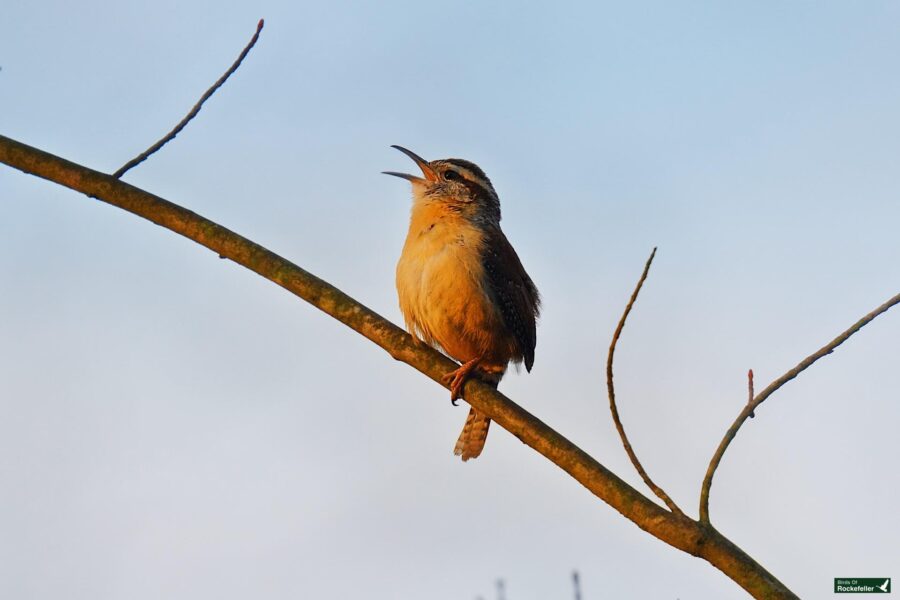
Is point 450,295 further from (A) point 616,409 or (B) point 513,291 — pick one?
(A) point 616,409

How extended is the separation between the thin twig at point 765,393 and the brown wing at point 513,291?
251 cm

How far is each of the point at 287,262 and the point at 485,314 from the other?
1.78 metres

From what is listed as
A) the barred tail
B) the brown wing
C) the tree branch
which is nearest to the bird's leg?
the tree branch

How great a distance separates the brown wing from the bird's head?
230 millimetres

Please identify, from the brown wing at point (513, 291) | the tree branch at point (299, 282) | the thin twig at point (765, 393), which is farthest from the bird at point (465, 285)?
the thin twig at point (765, 393)

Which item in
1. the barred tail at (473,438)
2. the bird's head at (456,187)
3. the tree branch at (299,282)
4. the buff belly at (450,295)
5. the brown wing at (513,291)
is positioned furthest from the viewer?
the barred tail at (473,438)

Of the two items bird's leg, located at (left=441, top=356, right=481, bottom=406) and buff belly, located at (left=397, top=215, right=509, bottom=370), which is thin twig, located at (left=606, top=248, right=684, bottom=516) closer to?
bird's leg, located at (left=441, top=356, right=481, bottom=406)

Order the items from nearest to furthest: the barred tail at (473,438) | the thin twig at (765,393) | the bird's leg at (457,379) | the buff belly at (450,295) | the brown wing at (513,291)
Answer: the thin twig at (765,393) → the bird's leg at (457,379) → the buff belly at (450,295) → the brown wing at (513,291) → the barred tail at (473,438)

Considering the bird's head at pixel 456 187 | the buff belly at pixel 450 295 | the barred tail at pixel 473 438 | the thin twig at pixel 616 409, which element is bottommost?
the thin twig at pixel 616 409

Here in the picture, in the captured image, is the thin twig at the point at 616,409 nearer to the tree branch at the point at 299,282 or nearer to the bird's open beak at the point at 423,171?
the tree branch at the point at 299,282

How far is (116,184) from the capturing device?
4625mm

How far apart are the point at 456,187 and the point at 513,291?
948 mm

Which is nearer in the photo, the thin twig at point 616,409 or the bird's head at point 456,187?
the thin twig at point 616,409

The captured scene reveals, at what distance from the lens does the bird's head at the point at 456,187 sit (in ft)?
22.2
